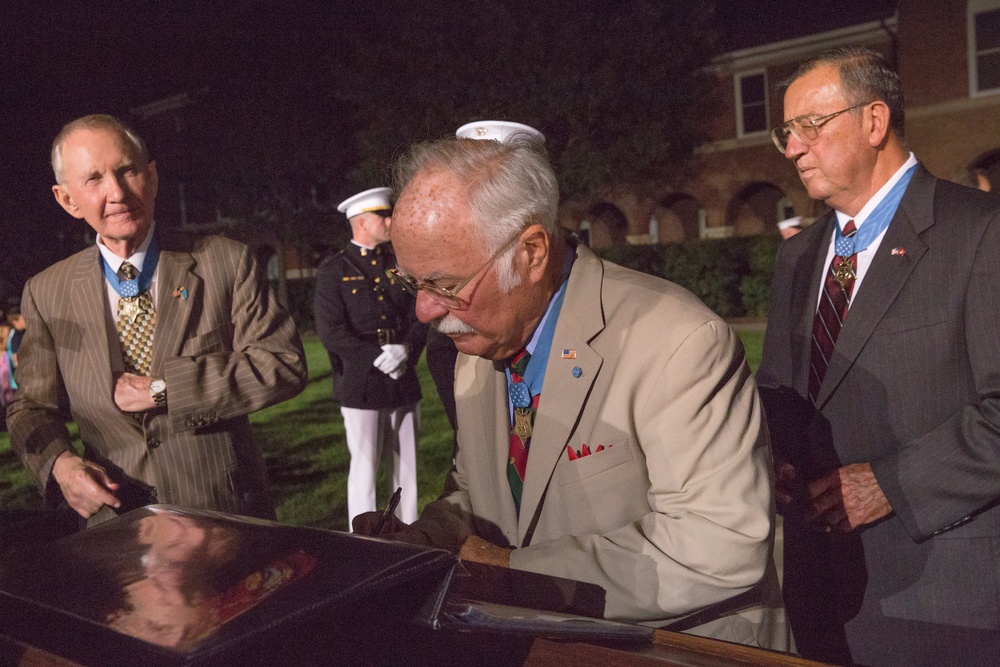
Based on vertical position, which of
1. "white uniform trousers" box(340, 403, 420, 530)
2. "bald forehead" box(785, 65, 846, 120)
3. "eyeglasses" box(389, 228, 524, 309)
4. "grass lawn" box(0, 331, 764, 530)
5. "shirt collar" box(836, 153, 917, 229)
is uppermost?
"bald forehead" box(785, 65, 846, 120)

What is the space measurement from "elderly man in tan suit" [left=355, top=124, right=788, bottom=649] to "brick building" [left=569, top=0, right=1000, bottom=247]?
19.6m

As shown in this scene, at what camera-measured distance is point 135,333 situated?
2.92m

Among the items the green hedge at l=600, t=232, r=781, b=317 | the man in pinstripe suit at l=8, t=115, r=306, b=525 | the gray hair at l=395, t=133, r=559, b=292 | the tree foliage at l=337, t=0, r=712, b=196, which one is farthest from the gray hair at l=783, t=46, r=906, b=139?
the tree foliage at l=337, t=0, r=712, b=196

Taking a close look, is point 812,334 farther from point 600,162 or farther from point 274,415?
point 600,162

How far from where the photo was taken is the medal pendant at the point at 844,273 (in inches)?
100.0

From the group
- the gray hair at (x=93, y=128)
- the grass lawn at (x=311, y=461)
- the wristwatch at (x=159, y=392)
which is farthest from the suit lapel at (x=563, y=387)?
the grass lawn at (x=311, y=461)

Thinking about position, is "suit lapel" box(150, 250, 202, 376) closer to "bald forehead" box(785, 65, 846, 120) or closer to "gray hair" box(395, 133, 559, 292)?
"gray hair" box(395, 133, 559, 292)

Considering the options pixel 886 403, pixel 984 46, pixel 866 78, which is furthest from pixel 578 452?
pixel 984 46

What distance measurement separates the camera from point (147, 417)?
9.41 feet

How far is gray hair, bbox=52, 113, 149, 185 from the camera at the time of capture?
2.76m

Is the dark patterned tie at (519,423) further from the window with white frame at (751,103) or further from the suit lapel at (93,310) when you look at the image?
the window with white frame at (751,103)

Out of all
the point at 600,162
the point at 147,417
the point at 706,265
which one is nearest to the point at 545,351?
the point at 147,417

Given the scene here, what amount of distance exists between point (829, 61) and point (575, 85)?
21.3 m

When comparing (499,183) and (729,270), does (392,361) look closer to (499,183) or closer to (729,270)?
(499,183)
